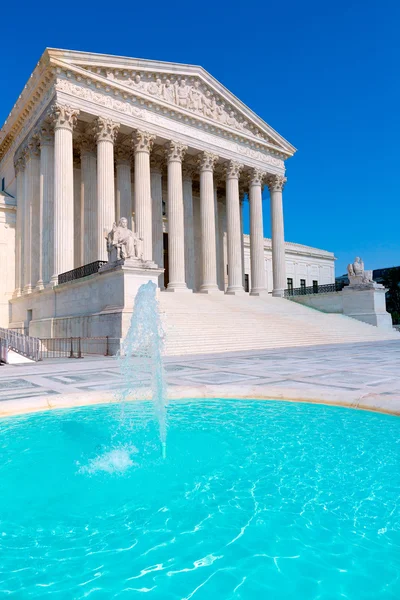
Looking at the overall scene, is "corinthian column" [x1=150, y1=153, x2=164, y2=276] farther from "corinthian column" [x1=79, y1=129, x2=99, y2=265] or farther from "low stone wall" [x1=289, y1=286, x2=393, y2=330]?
"low stone wall" [x1=289, y1=286, x2=393, y2=330]

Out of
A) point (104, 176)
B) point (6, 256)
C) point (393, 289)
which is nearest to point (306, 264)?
point (393, 289)

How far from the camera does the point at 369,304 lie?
29219mm

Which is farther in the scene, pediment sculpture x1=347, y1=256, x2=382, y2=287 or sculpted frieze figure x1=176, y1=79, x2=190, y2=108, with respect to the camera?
sculpted frieze figure x1=176, y1=79, x2=190, y2=108

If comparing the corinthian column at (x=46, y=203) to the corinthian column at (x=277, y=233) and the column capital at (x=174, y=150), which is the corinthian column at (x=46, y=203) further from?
the corinthian column at (x=277, y=233)

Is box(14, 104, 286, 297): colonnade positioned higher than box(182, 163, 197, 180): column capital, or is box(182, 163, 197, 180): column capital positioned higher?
box(182, 163, 197, 180): column capital

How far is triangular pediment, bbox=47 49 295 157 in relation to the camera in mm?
25523

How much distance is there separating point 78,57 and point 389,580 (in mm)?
29112

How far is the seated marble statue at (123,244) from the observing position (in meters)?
19.2

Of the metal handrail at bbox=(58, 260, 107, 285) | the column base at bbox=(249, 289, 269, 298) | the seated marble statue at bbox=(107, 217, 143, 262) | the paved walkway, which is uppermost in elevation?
the seated marble statue at bbox=(107, 217, 143, 262)

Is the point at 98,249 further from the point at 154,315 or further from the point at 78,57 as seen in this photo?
the point at 154,315

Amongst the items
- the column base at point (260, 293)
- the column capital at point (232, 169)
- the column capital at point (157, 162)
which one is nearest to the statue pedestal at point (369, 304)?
the column base at point (260, 293)

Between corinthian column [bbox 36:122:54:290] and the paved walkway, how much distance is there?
15.0m

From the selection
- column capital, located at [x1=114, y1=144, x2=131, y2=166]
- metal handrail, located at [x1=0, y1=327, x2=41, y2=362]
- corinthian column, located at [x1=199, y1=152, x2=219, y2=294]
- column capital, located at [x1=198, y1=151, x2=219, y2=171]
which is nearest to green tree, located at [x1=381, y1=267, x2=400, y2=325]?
corinthian column, located at [x1=199, y1=152, x2=219, y2=294]

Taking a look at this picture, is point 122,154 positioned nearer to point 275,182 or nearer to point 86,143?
point 86,143
